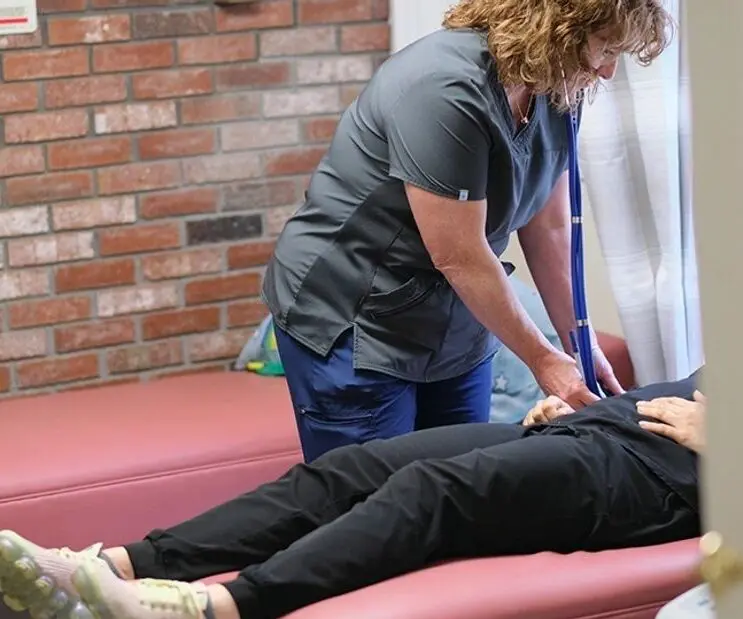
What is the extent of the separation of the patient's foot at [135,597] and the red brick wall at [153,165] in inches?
54.5

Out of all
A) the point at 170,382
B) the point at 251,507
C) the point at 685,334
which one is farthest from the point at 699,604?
the point at 170,382

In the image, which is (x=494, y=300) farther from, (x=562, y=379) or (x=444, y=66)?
(x=444, y=66)

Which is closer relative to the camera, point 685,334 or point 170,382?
point 685,334

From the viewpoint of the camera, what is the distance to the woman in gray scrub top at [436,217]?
1774mm

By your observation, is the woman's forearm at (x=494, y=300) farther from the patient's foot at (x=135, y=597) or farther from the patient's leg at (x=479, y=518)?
the patient's foot at (x=135, y=597)

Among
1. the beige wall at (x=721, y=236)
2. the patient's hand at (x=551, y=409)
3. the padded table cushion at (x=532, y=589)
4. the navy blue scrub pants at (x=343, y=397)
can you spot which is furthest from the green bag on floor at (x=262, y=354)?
the beige wall at (x=721, y=236)

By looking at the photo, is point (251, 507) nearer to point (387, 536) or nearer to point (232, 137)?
point (387, 536)

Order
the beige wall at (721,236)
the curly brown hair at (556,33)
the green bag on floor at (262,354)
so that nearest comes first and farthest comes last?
1. the beige wall at (721,236)
2. the curly brown hair at (556,33)
3. the green bag on floor at (262,354)

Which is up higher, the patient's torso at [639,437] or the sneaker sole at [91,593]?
the patient's torso at [639,437]

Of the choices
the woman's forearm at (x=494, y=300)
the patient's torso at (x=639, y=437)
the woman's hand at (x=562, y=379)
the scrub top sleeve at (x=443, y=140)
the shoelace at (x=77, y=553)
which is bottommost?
the shoelace at (x=77, y=553)

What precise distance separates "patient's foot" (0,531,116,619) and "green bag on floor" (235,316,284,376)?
140 cm

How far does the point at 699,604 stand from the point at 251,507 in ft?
2.81

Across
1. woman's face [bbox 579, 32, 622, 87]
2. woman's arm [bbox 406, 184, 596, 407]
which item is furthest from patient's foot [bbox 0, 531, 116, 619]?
woman's face [bbox 579, 32, 622, 87]

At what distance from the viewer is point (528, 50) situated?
5.76ft
